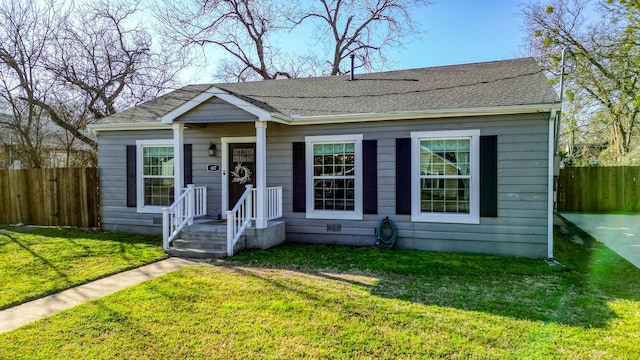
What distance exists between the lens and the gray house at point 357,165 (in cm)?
675

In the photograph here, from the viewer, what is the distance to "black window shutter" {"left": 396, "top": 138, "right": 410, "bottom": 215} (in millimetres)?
7324

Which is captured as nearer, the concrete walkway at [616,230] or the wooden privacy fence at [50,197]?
the concrete walkway at [616,230]

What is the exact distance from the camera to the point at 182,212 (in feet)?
25.6

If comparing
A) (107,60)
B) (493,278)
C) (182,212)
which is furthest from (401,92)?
(107,60)

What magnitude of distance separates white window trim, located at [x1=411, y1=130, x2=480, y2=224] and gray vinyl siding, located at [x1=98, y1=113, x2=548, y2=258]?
0.33 feet

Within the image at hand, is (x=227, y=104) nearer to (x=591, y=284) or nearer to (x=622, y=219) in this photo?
(x=591, y=284)

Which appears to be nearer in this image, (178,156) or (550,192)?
(550,192)

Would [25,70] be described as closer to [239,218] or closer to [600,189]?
[239,218]

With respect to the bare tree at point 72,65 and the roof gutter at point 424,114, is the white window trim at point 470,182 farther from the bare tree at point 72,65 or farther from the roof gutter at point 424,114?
the bare tree at point 72,65

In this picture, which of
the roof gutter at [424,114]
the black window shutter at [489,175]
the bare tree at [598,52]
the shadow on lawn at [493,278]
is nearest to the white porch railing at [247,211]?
the shadow on lawn at [493,278]

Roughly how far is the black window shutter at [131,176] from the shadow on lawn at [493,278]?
4.09m

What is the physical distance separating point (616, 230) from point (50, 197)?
14813mm

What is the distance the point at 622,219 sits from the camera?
38.8 feet

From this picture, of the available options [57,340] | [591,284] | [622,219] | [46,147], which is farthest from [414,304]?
[46,147]
